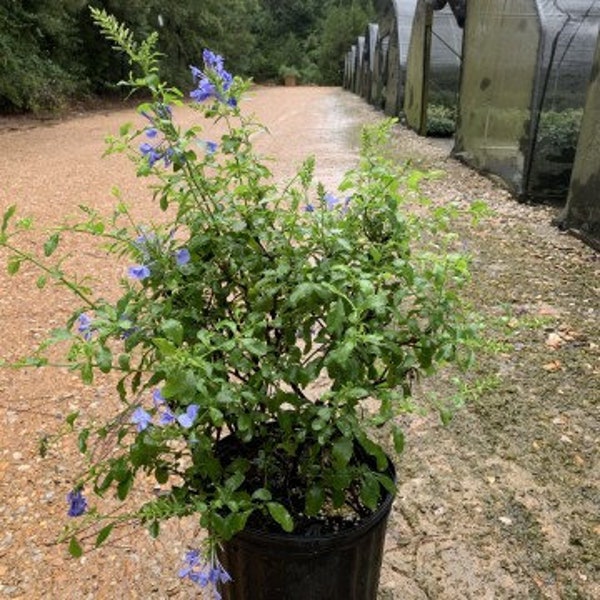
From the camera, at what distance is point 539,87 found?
19.7 ft

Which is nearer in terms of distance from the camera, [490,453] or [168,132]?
[168,132]

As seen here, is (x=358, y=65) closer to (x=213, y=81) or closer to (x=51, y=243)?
(x=213, y=81)

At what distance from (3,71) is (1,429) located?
40.1 ft

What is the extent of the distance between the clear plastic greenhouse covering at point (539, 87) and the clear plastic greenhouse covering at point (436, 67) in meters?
3.95

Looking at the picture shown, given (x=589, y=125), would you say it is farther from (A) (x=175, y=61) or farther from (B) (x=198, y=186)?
(A) (x=175, y=61)

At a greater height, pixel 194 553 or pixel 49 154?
pixel 194 553

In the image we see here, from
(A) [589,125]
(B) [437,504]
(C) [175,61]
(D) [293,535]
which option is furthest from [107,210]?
(C) [175,61]

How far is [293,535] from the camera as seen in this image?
4.76ft

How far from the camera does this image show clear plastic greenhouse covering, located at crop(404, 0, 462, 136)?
11.1m

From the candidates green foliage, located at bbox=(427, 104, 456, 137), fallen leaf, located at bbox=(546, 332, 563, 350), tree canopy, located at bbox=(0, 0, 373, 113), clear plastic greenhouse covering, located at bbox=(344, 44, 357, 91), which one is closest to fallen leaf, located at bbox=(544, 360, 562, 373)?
fallen leaf, located at bbox=(546, 332, 563, 350)

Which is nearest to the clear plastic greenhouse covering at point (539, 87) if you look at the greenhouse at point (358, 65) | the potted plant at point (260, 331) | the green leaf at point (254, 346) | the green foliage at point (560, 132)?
the green foliage at point (560, 132)

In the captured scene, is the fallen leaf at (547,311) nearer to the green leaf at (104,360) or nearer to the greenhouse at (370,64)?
the green leaf at (104,360)

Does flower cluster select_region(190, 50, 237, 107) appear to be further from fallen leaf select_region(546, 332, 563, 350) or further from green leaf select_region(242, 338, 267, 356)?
fallen leaf select_region(546, 332, 563, 350)

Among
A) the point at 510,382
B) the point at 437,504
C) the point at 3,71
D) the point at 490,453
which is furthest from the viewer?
the point at 3,71
